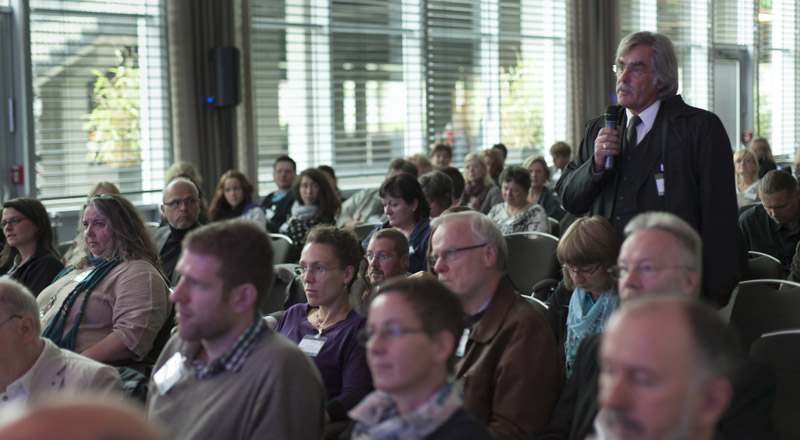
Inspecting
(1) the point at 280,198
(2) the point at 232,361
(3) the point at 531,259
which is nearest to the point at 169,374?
(2) the point at 232,361

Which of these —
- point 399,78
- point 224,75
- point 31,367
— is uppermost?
point 399,78

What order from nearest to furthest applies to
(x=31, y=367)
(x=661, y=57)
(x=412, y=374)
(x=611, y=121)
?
(x=412, y=374) → (x=31, y=367) → (x=661, y=57) → (x=611, y=121)

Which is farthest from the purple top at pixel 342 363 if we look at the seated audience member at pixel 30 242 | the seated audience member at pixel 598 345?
the seated audience member at pixel 30 242

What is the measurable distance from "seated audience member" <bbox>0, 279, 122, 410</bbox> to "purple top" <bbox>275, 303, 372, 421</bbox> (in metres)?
0.69

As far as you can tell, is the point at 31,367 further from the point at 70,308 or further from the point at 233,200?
the point at 233,200

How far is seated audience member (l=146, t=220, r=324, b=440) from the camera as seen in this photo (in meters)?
2.00

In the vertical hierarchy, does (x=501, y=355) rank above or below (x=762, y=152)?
below

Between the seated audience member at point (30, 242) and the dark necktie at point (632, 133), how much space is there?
112 inches

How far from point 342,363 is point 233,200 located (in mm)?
4189

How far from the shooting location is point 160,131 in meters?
Result: 7.96

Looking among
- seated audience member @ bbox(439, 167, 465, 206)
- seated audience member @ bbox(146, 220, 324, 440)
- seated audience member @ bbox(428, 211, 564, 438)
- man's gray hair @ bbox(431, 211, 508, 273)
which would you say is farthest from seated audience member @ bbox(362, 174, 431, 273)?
seated audience member @ bbox(146, 220, 324, 440)

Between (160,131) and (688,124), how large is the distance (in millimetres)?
5975

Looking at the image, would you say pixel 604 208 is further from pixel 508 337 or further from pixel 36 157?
pixel 36 157

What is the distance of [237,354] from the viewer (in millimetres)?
2078
